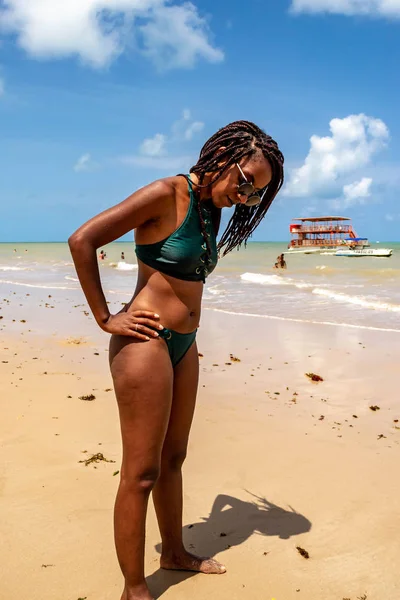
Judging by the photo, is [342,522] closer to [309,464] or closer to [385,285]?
[309,464]

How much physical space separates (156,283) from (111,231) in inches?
13.1

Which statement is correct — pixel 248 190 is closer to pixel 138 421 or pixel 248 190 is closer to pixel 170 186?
pixel 170 186

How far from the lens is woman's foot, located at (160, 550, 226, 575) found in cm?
309

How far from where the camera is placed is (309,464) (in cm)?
454

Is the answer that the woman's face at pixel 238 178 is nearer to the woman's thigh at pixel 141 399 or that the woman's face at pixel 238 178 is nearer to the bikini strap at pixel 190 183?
the bikini strap at pixel 190 183

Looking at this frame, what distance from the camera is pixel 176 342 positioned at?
2.71 meters

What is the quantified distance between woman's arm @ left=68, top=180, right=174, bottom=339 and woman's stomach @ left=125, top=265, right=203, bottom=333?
0.29 feet

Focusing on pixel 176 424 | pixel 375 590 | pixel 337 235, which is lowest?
pixel 375 590

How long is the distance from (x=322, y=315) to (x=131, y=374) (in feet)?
38.6

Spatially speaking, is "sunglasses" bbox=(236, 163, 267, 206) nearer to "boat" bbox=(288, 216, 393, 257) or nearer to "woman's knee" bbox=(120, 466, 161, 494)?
"woman's knee" bbox=(120, 466, 161, 494)

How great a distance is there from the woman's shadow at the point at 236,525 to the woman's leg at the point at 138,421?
70cm

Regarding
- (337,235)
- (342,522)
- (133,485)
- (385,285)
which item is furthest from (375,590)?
(337,235)

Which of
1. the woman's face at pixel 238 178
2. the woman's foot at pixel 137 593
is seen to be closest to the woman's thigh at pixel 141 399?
the woman's foot at pixel 137 593

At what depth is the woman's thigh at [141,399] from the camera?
2537 mm
